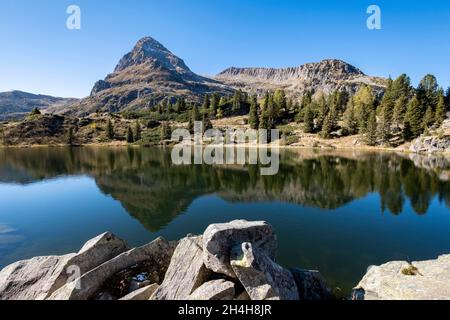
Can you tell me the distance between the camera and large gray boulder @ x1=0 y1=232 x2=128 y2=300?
10156 millimetres

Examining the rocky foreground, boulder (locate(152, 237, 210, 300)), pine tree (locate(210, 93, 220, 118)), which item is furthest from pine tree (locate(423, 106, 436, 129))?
boulder (locate(152, 237, 210, 300))

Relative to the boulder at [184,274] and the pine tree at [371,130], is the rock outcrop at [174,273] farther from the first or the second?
the pine tree at [371,130]

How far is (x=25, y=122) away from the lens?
138875 mm

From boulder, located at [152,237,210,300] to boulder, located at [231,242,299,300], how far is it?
1.46 m

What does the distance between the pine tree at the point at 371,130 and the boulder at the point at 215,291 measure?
10307 centimetres

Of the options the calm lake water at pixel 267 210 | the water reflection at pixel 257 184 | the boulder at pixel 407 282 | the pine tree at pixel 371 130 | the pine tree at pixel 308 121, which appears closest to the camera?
the boulder at pixel 407 282

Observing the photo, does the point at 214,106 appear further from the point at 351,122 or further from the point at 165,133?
the point at 351,122

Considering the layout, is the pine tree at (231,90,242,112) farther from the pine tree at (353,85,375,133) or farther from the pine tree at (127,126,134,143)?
the pine tree at (353,85,375,133)

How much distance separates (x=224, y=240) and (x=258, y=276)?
1.80 meters

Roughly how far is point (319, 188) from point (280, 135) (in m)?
83.4

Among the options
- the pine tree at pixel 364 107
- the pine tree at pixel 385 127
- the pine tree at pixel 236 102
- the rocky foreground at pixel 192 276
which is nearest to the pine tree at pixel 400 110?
the pine tree at pixel 385 127

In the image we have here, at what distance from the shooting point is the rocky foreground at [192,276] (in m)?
9.10

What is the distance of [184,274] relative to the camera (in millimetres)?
9953

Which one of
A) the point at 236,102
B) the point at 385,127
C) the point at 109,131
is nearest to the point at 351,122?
the point at 385,127
